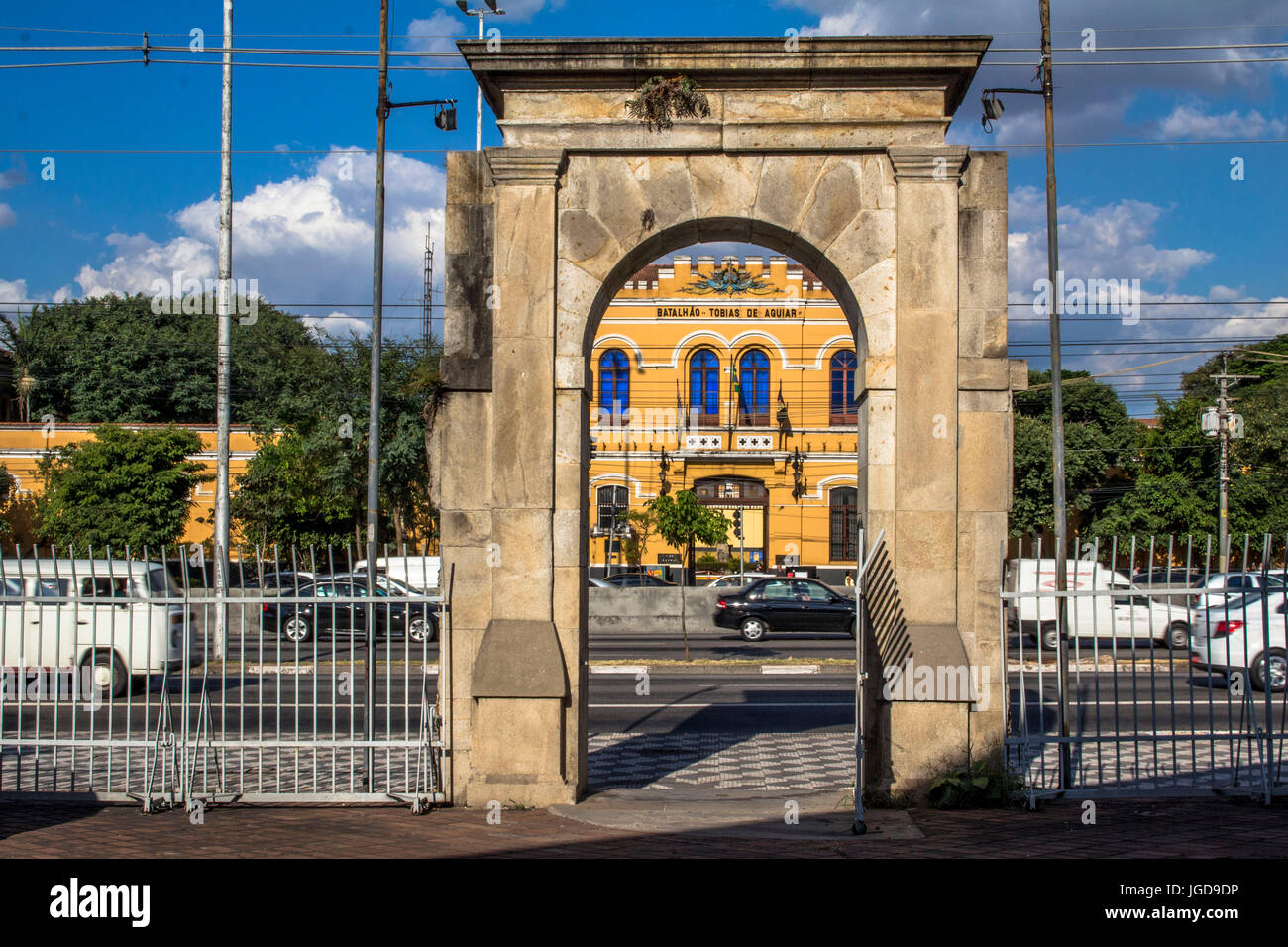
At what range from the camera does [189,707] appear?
1093 centimetres

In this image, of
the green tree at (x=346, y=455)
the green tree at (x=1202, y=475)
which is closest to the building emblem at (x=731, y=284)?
the green tree at (x=346, y=455)

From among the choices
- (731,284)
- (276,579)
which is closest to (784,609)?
(276,579)

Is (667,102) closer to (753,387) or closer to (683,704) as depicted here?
(683,704)

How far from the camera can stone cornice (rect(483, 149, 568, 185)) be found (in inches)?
348

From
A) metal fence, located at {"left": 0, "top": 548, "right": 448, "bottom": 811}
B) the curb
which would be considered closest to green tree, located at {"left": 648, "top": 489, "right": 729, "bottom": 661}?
the curb

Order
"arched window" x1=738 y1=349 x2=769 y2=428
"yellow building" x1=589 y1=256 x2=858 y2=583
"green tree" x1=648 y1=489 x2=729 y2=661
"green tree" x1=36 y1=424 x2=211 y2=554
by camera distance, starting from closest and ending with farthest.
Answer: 1. "green tree" x1=648 y1=489 x2=729 y2=661
2. "green tree" x1=36 y1=424 x2=211 y2=554
3. "yellow building" x1=589 y1=256 x2=858 y2=583
4. "arched window" x1=738 y1=349 x2=769 y2=428

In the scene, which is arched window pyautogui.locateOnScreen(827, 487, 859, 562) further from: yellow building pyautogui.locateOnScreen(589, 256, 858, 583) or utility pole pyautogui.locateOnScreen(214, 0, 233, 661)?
utility pole pyautogui.locateOnScreen(214, 0, 233, 661)

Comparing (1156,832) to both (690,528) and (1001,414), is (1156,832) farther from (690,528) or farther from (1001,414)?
(690,528)

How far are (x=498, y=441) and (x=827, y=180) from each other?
3278mm

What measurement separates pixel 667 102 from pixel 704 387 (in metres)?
34.2

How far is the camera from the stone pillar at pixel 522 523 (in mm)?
8578

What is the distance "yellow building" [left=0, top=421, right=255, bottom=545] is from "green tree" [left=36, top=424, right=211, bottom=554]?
2542mm

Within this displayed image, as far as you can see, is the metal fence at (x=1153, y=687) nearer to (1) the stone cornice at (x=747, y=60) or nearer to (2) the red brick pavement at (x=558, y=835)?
(2) the red brick pavement at (x=558, y=835)

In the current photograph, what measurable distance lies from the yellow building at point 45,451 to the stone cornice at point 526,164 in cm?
3505
